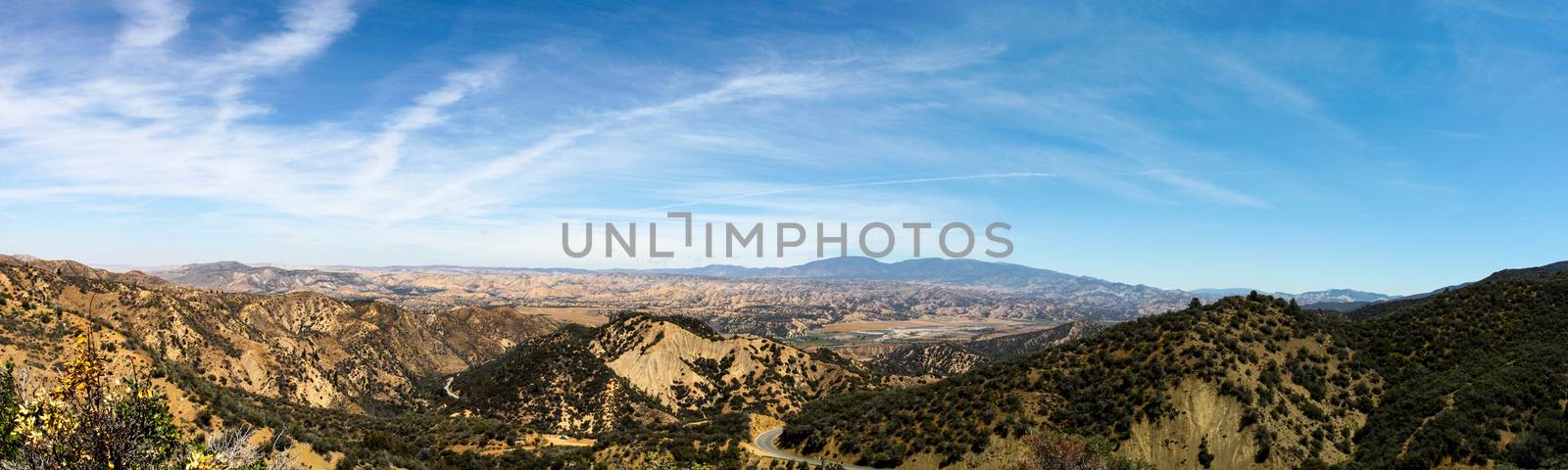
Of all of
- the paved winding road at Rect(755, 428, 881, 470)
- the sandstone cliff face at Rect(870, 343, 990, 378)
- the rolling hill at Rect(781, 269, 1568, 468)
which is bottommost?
the sandstone cliff face at Rect(870, 343, 990, 378)

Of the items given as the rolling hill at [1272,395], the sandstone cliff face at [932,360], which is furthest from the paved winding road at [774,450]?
the sandstone cliff face at [932,360]

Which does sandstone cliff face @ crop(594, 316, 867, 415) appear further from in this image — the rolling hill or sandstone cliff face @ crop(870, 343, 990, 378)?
sandstone cliff face @ crop(870, 343, 990, 378)

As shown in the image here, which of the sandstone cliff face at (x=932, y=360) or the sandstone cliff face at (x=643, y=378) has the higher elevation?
the sandstone cliff face at (x=643, y=378)

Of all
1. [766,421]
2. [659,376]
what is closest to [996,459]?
[766,421]

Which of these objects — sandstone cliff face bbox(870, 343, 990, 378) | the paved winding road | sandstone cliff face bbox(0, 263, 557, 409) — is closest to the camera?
the paved winding road

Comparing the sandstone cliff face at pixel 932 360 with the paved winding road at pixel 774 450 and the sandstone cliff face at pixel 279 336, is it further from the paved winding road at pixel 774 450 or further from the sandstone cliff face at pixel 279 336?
the sandstone cliff face at pixel 279 336

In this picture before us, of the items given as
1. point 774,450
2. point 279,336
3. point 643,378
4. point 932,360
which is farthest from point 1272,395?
point 279,336

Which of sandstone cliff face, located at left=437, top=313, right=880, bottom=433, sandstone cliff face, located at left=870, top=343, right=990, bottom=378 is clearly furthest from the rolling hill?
sandstone cliff face, located at left=870, top=343, right=990, bottom=378

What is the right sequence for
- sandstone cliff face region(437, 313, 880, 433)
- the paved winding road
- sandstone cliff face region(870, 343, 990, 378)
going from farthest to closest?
sandstone cliff face region(870, 343, 990, 378) < sandstone cliff face region(437, 313, 880, 433) < the paved winding road

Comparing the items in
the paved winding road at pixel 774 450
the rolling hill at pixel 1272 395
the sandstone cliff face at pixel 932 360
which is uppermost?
the rolling hill at pixel 1272 395

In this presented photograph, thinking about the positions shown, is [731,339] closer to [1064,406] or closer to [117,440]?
[1064,406]
